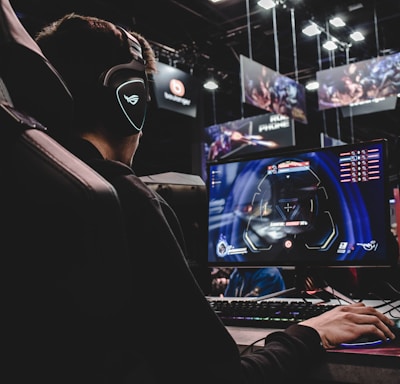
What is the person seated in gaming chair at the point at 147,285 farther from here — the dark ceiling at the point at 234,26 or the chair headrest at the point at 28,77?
the dark ceiling at the point at 234,26

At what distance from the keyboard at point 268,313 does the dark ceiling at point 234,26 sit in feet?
20.3

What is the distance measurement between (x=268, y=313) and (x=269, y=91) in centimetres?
601

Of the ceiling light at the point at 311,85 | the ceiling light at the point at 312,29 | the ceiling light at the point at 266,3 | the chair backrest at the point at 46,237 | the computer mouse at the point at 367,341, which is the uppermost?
the ceiling light at the point at 311,85

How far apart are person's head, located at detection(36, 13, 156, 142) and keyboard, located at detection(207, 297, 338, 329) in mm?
614

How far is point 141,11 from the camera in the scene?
7.52 m

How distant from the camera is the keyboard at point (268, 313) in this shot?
1.26m

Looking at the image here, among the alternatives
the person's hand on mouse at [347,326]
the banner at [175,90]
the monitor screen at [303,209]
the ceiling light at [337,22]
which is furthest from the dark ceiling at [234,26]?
the person's hand on mouse at [347,326]

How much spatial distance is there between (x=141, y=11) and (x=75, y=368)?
7.65m

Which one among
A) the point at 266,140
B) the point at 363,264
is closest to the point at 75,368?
the point at 363,264

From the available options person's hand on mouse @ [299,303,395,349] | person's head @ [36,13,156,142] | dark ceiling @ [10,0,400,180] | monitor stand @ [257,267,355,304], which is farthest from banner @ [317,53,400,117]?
person's head @ [36,13,156,142]

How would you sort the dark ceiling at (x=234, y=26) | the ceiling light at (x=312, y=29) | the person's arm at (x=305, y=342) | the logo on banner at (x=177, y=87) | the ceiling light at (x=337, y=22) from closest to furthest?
the person's arm at (x=305, y=342)
the logo on banner at (x=177, y=87)
the dark ceiling at (x=234, y=26)
the ceiling light at (x=337, y=22)
the ceiling light at (x=312, y=29)

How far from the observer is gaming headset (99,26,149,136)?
1052 mm

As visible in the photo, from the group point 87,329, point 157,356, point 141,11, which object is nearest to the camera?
point 87,329

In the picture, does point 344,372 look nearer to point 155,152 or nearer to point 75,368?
point 75,368
